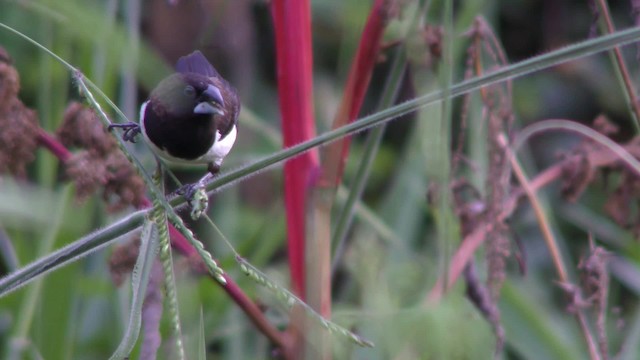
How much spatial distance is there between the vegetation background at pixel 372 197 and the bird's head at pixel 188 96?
0.11 metres

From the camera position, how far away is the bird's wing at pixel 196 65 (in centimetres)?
136

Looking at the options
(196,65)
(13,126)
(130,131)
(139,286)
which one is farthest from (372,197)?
(139,286)

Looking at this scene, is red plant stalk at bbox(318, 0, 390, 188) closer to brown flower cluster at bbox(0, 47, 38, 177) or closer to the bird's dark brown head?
the bird's dark brown head

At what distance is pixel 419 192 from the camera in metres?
1.83

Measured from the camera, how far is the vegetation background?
101cm

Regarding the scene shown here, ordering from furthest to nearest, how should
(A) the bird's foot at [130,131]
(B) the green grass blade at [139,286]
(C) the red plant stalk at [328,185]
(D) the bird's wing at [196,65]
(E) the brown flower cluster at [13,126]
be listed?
(D) the bird's wing at [196,65] → (A) the bird's foot at [130,131] → (E) the brown flower cluster at [13,126] → (C) the red plant stalk at [328,185] → (B) the green grass blade at [139,286]

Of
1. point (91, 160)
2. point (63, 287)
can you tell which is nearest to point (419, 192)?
point (63, 287)

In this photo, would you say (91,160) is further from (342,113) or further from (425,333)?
(425,333)

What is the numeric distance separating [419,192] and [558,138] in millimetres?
924

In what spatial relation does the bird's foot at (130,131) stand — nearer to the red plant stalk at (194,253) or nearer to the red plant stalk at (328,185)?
the red plant stalk at (194,253)

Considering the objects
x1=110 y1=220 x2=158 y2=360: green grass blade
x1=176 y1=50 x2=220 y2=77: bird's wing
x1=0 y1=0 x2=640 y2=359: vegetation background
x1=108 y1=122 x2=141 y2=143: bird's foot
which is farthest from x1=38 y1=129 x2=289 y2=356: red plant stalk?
x1=176 y1=50 x2=220 y2=77: bird's wing

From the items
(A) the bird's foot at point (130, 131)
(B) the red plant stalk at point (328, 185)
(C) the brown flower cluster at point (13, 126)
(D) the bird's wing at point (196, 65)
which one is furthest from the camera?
(D) the bird's wing at point (196, 65)

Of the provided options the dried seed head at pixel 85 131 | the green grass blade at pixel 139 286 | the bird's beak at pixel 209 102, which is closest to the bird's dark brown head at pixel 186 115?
the bird's beak at pixel 209 102

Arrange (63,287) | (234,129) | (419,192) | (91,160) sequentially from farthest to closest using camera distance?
(419,192)
(63,287)
(234,129)
(91,160)
